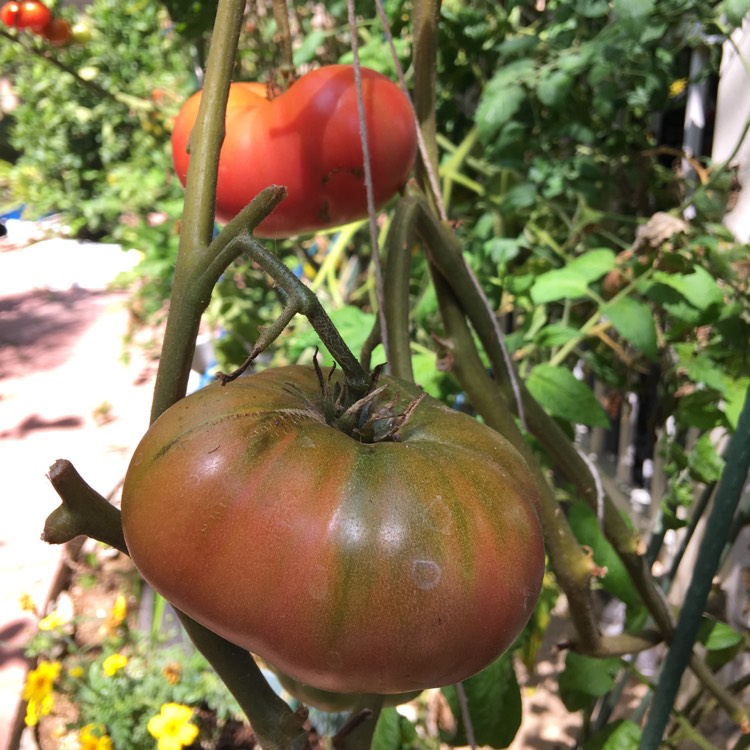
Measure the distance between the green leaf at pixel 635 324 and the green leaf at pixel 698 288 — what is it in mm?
45

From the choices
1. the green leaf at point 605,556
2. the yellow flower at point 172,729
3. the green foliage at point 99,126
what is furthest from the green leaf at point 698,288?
the green foliage at point 99,126

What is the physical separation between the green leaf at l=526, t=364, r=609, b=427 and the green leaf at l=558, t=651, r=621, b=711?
248mm

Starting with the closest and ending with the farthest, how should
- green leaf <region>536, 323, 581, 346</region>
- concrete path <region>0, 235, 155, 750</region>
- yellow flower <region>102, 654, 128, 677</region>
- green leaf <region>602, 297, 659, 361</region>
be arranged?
green leaf <region>602, 297, 659, 361</region>, green leaf <region>536, 323, 581, 346</region>, yellow flower <region>102, 654, 128, 677</region>, concrete path <region>0, 235, 155, 750</region>

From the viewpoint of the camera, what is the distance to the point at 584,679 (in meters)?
0.70

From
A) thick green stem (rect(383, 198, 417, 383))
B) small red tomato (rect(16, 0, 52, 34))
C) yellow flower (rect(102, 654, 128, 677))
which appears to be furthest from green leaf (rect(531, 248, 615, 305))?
small red tomato (rect(16, 0, 52, 34))

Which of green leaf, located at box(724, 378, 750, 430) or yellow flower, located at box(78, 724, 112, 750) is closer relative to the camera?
green leaf, located at box(724, 378, 750, 430)

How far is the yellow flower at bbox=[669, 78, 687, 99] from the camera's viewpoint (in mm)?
1212

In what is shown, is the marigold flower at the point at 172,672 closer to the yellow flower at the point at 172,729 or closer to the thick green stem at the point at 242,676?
the yellow flower at the point at 172,729

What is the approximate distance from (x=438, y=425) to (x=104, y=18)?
3503 millimetres

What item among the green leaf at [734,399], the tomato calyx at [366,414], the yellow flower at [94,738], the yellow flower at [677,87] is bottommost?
the yellow flower at [94,738]

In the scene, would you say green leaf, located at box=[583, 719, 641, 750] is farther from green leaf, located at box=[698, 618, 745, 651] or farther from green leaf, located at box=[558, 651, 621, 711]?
green leaf, located at box=[698, 618, 745, 651]

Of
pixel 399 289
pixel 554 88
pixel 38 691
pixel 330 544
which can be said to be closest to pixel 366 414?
→ pixel 330 544

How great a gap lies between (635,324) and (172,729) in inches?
40.9

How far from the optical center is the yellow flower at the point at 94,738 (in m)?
1.18
